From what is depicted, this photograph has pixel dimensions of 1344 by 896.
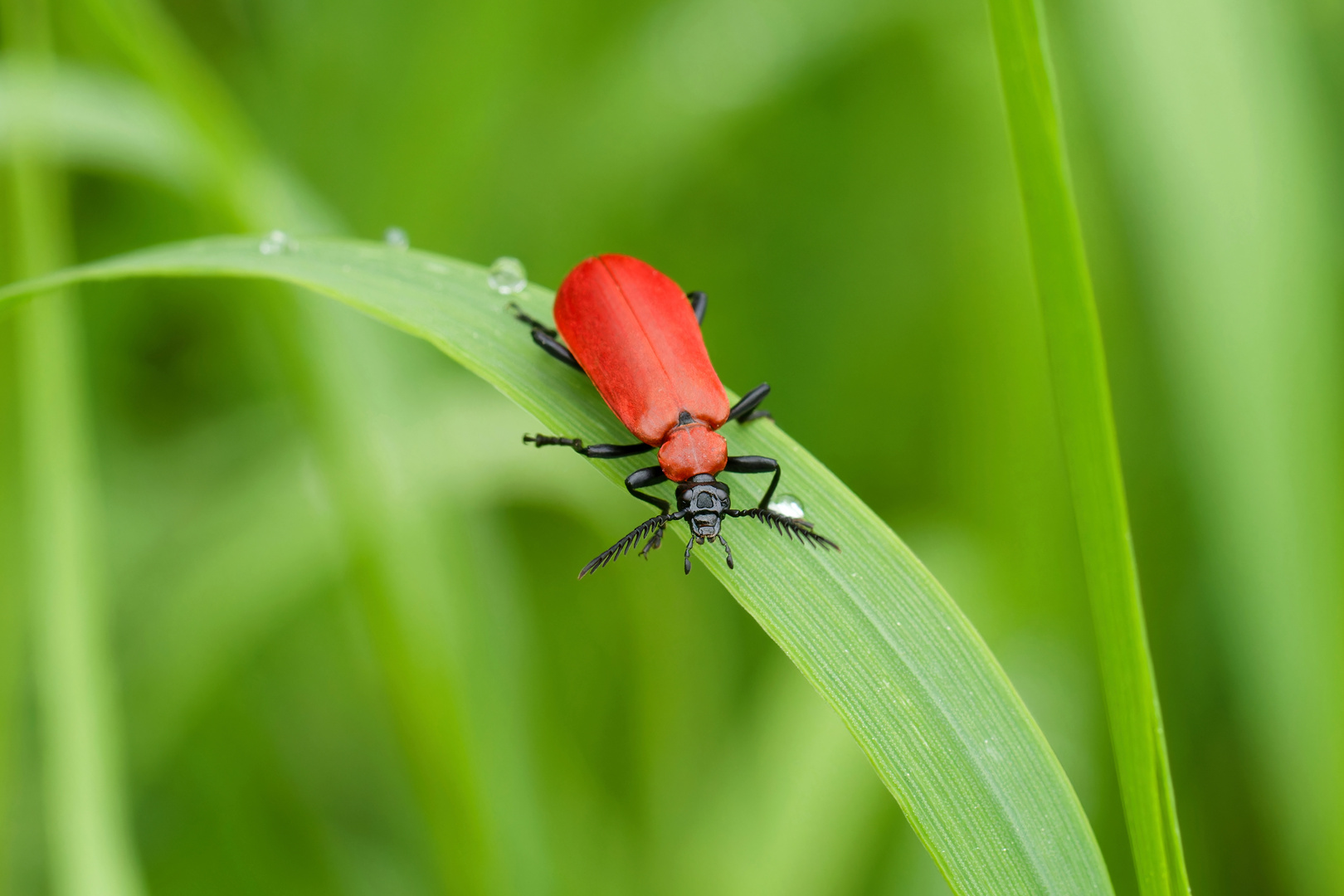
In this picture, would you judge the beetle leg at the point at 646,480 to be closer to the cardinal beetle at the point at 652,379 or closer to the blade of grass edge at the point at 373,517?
the cardinal beetle at the point at 652,379

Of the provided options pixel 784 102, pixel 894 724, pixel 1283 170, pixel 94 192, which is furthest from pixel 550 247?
pixel 894 724

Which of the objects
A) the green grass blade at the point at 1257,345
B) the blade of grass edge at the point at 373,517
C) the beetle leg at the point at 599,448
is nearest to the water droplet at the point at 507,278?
the beetle leg at the point at 599,448

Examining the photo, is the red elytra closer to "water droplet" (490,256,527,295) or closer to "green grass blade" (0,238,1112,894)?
"water droplet" (490,256,527,295)

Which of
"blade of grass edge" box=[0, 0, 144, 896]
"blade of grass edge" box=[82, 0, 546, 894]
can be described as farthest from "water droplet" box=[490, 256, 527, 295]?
"blade of grass edge" box=[0, 0, 144, 896]

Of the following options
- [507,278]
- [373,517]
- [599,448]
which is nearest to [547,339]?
[507,278]

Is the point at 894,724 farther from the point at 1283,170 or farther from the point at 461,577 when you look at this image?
the point at 1283,170

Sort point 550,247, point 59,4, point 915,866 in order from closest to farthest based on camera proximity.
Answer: point 915,866 < point 59,4 < point 550,247
